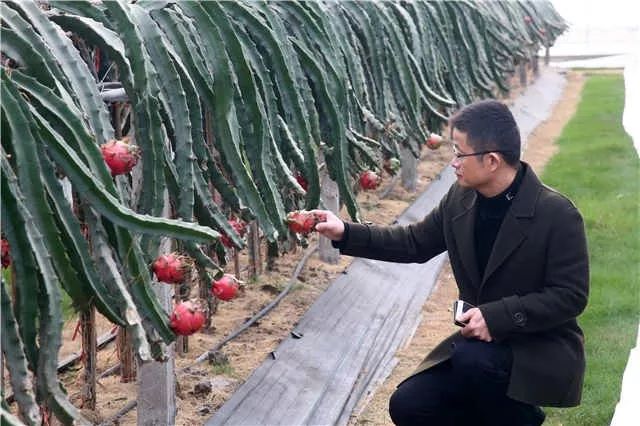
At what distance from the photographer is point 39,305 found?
93.7 inches

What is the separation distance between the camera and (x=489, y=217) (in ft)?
11.4

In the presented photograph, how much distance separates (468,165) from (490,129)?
5.5 inches

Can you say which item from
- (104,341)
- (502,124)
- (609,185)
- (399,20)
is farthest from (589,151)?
(502,124)

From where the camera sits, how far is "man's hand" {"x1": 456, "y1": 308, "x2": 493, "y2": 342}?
129 inches

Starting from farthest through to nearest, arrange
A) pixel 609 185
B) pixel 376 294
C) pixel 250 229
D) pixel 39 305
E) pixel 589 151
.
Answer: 1. pixel 589 151
2. pixel 609 185
3. pixel 376 294
4. pixel 250 229
5. pixel 39 305

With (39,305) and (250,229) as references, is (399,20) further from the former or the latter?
(39,305)

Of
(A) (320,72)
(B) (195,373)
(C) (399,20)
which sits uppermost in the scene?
(A) (320,72)

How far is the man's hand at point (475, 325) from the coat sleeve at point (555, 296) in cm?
2

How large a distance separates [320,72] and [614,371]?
7.04 feet

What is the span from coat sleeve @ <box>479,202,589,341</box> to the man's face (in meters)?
0.28

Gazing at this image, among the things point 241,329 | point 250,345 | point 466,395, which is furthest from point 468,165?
point 241,329

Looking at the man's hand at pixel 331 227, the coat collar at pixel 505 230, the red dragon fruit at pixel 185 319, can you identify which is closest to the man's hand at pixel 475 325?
the coat collar at pixel 505 230

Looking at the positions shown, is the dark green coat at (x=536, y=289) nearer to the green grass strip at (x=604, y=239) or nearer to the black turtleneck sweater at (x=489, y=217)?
the black turtleneck sweater at (x=489, y=217)

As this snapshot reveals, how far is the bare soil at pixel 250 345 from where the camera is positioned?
14.9 feet
